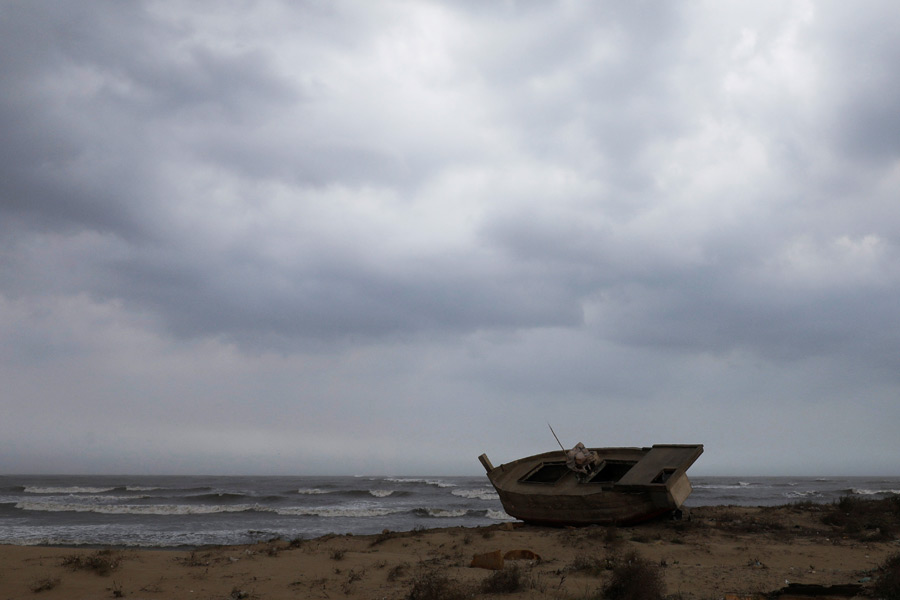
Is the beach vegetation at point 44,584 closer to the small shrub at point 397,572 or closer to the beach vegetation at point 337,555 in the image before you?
the beach vegetation at point 337,555

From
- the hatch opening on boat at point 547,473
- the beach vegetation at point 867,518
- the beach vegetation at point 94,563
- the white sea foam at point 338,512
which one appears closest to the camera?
the beach vegetation at point 94,563

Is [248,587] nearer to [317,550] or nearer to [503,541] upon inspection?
[317,550]

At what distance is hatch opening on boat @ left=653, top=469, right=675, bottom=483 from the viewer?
42.6 ft

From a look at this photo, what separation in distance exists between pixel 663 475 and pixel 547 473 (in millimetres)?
3840

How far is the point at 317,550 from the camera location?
37.9 ft

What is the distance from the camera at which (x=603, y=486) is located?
13156 mm

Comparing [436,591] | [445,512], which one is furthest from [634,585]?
[445,512]

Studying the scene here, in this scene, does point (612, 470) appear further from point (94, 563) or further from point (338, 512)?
point (338, 512)

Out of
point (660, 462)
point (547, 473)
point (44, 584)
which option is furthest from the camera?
point (547, 473)

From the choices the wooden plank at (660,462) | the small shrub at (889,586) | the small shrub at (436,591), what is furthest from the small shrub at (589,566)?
the wooden plank at (660,462)

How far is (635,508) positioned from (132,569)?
33.9 feet

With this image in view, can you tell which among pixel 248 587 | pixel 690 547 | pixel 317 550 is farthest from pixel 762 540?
pixel 248 587

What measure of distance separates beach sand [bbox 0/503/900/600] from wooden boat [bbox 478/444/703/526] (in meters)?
0.44

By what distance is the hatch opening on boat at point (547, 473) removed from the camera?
1550 cm
